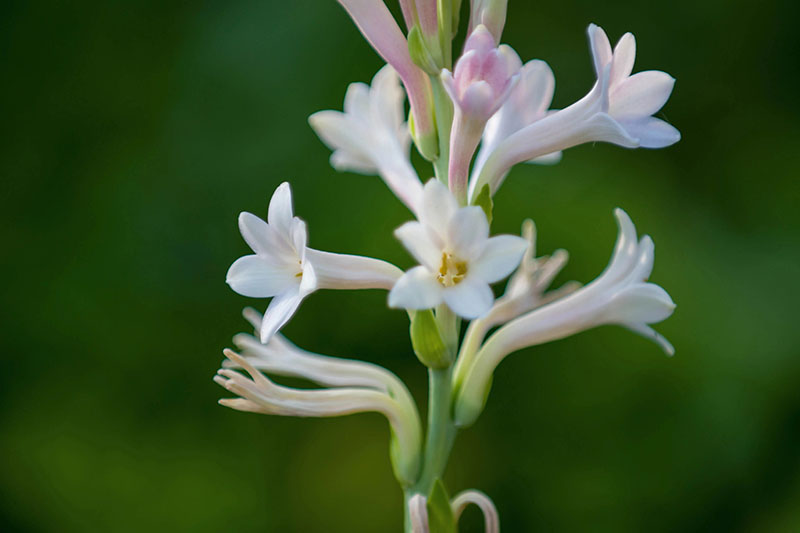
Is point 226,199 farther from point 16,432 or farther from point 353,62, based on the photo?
point 16,432

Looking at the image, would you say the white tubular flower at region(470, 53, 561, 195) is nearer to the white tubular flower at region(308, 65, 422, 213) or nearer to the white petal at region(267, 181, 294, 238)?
the white tubular flower at region(308, 65, 422, 213)

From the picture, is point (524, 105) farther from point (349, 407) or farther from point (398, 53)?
point (349, 407)

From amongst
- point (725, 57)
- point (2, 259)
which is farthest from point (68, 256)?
point (725, 57)

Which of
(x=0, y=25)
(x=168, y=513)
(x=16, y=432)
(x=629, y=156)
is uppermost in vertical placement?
(x=0, y=25)

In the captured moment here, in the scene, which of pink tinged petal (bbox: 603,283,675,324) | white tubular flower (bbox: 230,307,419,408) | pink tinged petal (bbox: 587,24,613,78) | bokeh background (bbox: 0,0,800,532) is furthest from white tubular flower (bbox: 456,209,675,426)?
bokeh background (bbox: 0,0,800,532)

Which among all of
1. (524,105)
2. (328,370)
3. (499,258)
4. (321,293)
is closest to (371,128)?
(524,105)

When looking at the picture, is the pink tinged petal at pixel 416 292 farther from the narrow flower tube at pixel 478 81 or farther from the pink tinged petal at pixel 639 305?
the pink tinged petal at pixel 639 305
